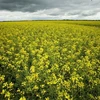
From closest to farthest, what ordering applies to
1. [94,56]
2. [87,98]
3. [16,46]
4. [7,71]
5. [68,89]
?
[68,89] < [87,98] < [7,71] < [94,56] < [16,46]

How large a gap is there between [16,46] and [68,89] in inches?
273

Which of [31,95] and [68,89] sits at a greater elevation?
[68,89]

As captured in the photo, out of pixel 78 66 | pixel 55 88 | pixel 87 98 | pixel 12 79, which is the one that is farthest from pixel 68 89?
pixel 12 79

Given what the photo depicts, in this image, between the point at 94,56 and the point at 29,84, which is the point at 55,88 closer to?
the point at 29,84

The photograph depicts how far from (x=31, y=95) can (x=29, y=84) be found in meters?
0.95

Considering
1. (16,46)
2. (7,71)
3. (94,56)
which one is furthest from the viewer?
(16,46)

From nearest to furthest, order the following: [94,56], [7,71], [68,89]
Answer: [68,89], [7,71], [94,56]

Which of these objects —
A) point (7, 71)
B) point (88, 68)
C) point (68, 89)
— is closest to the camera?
point (68, 89)

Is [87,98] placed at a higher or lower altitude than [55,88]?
lower

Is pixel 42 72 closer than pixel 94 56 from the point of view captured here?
Yes

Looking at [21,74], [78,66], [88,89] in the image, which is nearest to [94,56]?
[78,66]

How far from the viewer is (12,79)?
885cm

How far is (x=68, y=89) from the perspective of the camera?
271 inches

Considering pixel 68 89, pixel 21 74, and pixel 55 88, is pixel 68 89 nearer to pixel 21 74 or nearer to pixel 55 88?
pixel 55 88
